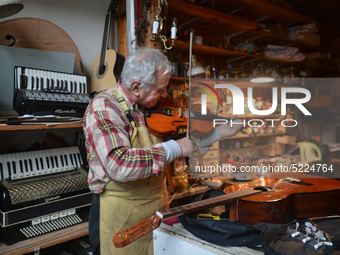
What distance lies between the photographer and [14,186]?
138cm

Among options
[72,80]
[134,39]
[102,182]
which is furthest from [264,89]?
[102,182]

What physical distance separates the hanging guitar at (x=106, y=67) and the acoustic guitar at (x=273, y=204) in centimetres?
123

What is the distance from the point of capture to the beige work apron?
120 centimetres

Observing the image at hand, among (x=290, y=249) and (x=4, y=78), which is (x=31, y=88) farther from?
(x=290, y=249)

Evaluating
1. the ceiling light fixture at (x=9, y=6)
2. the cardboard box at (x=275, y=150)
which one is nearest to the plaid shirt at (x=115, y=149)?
the ceiling light fixture at (x=9, y=6)

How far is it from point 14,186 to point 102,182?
581 millimetres

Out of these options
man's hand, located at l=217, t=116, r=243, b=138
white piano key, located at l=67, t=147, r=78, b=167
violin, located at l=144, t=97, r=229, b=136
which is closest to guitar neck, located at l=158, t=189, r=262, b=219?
man's hand, located at l=217, t=116, r=243, b=138

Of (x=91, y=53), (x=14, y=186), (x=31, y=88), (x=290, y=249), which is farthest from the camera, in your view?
(x=91, y=53)

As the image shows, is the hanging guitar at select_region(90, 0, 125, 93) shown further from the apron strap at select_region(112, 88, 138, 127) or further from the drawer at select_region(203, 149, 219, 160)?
the drawer at select_region(203, 149, 219, 160)

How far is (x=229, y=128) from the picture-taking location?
4.09 feet

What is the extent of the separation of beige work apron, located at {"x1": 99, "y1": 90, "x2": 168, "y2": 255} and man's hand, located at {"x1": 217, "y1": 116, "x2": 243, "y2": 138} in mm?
358

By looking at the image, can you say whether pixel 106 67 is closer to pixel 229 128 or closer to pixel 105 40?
pixel 105 40

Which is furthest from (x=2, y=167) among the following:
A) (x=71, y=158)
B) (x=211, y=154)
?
(x=211, y=154)

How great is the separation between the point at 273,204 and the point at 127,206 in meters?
0.70
